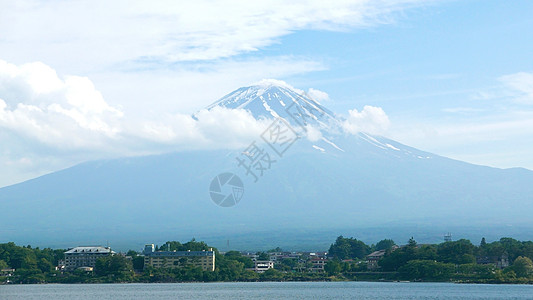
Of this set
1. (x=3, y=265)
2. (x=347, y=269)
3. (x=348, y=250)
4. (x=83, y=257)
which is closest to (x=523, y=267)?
(x=347, y=269)

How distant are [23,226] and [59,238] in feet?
54.2

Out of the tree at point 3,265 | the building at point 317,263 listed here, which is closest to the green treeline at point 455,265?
the building at point 317,263

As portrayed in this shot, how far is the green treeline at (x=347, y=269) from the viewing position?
6103cm

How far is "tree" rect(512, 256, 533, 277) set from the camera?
57.5 metres

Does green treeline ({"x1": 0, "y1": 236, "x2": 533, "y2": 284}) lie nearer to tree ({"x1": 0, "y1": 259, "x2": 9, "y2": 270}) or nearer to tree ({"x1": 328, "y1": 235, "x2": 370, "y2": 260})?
tree ({"x1": 0, "y1": 259, "x2": 9, "y2": 270})

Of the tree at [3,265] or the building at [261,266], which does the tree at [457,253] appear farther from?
the tree at [3,265]

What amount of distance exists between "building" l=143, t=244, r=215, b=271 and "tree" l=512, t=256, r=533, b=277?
25.6 m

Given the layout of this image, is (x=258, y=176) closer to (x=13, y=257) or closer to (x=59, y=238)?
(x=59, y=238)

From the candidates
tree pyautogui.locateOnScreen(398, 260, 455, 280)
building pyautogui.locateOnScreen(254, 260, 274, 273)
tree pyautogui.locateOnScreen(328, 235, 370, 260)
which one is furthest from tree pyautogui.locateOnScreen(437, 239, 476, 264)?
tree pyautogui.locateOnScreen(328, 235, 370, 260)

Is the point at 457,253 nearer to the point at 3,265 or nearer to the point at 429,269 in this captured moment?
the point at 429,269

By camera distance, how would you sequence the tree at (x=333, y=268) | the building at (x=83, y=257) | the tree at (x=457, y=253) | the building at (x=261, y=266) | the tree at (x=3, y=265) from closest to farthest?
the tree at (x=457, y=253)
the tree at (x=3, y=265)
the tree at (x=333, y=268)
the building at (x=83, y=257)
the building at (x=261, y=266)

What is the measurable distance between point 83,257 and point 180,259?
9.21 metres

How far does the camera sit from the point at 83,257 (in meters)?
72.8

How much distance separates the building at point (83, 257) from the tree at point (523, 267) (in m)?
35.7
